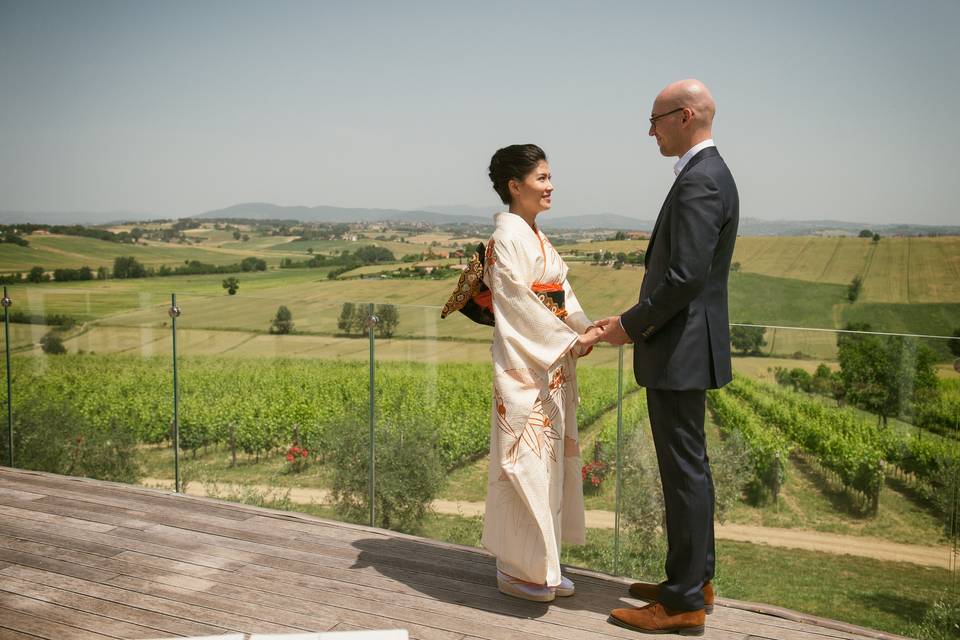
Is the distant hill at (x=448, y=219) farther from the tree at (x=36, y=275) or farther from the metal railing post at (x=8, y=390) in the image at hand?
the metal railing post at (x=8, y=390)

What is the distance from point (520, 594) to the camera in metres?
2.28

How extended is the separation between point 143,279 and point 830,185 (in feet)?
113

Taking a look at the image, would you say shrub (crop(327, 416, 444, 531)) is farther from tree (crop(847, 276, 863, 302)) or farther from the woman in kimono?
tree (crop(847, 276, 863, 302))

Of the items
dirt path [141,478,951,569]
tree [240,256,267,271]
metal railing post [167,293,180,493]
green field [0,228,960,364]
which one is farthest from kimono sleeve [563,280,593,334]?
tree [240,256,267,271]

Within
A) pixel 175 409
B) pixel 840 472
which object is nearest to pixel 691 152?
pixel 840 472

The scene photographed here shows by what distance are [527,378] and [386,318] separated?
1.32 metres

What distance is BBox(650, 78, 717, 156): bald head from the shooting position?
1997 millimetres

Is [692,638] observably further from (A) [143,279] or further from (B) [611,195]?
(B) [611,195]

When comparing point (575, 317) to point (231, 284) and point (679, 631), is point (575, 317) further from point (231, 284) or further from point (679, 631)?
point (231, 284)

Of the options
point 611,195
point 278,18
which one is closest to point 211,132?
point 278,18

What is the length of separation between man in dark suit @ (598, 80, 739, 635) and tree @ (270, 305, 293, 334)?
2278 millimetres

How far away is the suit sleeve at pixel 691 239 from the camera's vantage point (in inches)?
75.6

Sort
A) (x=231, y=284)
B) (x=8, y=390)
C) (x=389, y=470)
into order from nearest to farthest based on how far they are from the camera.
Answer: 1. (x=389, y=470)
2. (x=8, y=390)
3. (x=231, y=284)

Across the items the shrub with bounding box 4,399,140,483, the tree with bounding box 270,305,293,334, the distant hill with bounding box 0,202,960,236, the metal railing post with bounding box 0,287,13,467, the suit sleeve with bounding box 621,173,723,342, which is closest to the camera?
the suit sleeve with bounding box 621,173,723,342
